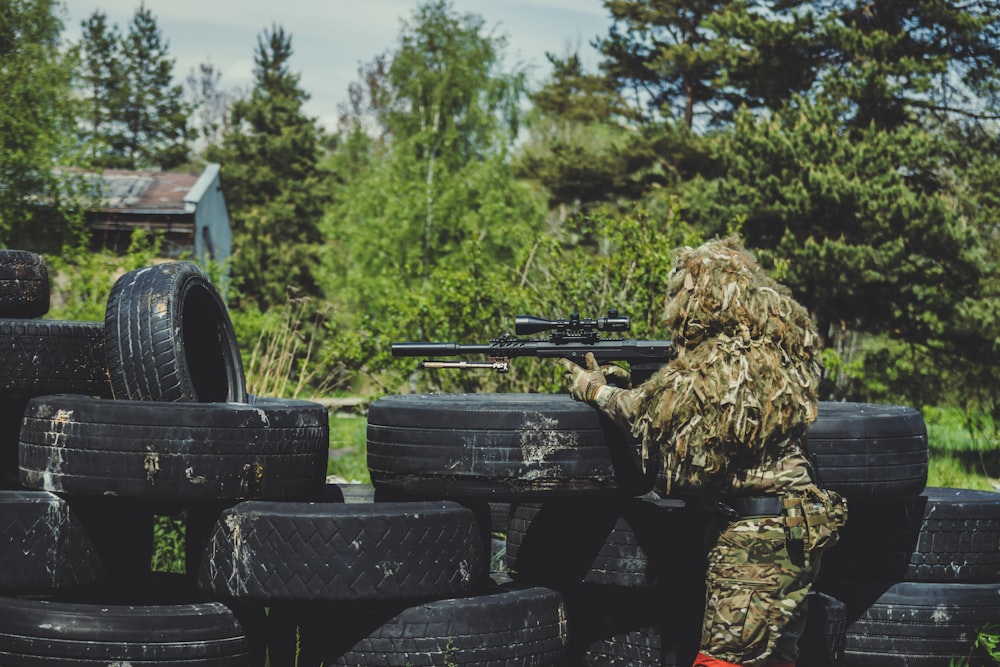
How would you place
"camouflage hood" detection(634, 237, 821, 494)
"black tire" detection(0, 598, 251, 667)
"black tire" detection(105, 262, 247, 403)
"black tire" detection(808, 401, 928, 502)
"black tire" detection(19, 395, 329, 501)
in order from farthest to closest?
"black tire" detection(808, 401, 928, 502) < "black tire" detection(105, 262, 247, 403) < "black tire" detection(19, 395, 329, 501) < "black tire" detection(0, 598, 251, 667) < "camouflage hood" detection(634, 237, 821, 494)

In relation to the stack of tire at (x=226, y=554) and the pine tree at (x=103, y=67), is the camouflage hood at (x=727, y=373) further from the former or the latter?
the pine tree at (x=103, y=67)


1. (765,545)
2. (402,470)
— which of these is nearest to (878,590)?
(765,545)

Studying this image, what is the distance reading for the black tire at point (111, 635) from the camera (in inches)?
187

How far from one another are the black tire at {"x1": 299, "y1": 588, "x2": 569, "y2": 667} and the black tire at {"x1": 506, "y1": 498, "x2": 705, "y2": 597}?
508 mm

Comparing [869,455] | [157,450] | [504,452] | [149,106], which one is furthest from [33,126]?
[149,106]

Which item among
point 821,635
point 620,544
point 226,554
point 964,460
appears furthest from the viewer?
point 964,460

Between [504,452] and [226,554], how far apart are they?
4.71 feet

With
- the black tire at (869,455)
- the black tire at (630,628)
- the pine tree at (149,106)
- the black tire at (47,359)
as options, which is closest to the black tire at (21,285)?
the black tire at (47,359)

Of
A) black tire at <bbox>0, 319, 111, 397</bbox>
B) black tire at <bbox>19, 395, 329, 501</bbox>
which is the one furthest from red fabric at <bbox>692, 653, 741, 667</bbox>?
black tire at <bbox>0, 319, 111, 397</bbox>

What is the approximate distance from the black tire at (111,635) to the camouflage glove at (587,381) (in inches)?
82.0

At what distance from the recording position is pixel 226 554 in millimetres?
4875

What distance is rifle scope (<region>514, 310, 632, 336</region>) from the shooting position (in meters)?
5.55

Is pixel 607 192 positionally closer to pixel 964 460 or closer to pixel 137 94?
pixel 964 460

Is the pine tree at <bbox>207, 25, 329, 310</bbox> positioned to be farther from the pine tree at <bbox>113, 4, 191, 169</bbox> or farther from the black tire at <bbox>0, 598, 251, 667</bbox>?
the black tire at <bbox>0, 598, 251, 667</bbox>
